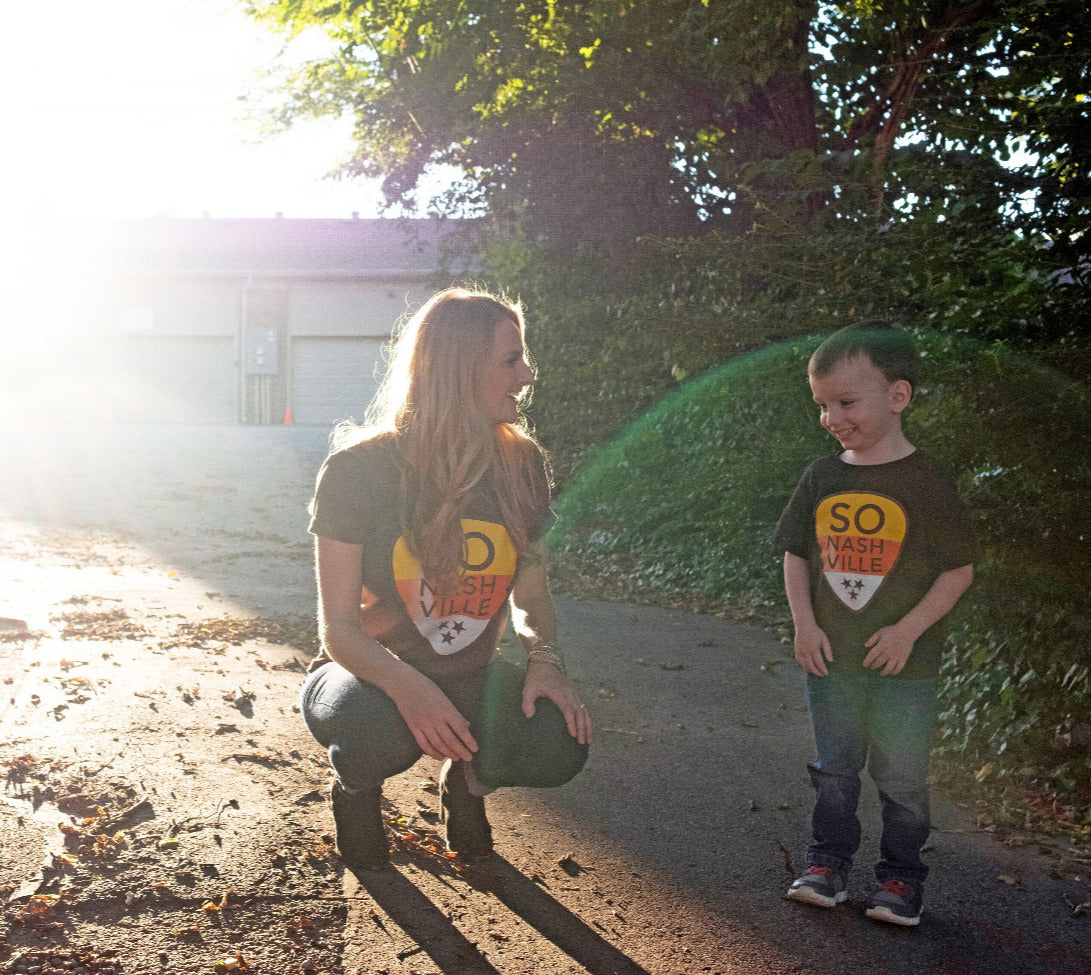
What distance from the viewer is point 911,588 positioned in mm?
2857

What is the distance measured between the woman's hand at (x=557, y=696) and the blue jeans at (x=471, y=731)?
33 millimetres

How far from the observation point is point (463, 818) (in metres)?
3.03

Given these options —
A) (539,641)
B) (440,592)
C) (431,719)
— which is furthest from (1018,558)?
(431,719)

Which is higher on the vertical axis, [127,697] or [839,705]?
[839,705]

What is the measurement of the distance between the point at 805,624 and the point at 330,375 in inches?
1059

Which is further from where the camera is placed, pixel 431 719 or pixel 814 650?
pixel 814 650

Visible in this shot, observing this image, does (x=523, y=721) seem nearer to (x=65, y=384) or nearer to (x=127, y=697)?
(x=127, y=697)

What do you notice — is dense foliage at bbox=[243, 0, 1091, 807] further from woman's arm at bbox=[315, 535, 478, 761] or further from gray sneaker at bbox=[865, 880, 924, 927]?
woman's arm at bbox=[315, 535, 478, 761]

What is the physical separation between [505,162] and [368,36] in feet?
8.80

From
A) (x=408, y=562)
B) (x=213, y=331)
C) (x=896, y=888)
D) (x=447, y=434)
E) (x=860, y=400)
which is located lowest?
(x=896, y=888)

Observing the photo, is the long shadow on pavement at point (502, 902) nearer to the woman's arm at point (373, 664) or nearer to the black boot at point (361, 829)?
the black boot at point (361, 829)

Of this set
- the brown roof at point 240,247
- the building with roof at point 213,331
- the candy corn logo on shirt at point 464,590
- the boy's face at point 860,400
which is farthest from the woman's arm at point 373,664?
the brown roof at point 240,247

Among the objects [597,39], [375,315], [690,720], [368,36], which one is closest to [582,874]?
[690,720]

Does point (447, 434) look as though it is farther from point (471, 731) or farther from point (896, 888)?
point (896, 888)
